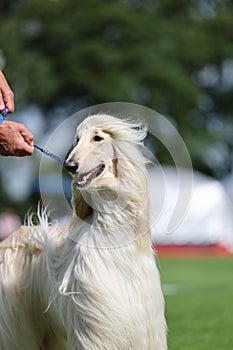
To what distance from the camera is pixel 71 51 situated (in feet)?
113

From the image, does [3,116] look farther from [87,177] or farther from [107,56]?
[107,56]

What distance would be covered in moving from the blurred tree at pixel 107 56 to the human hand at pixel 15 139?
26.2 metres

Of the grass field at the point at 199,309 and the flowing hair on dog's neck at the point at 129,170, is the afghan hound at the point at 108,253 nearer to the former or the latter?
the flowing hair on dog's neck at the point at 129,170

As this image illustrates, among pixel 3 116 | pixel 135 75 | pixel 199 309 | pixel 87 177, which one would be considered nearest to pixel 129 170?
pixel 87 177

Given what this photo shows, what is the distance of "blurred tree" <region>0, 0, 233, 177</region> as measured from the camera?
1312 inches

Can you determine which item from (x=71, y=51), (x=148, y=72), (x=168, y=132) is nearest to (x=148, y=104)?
(x=148, y=72)

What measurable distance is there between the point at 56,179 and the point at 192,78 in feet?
108

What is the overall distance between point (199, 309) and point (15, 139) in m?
5.52

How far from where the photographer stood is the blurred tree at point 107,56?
33.3 metres

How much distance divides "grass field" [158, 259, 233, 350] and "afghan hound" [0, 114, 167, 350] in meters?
1.99

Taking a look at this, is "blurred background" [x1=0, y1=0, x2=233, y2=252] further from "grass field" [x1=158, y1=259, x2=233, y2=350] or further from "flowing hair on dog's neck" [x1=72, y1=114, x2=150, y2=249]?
"flowing hair on dog's neck" [x1=72, y1=114, x2=150, y2=249]

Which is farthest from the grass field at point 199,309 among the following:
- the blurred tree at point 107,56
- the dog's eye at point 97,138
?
the blurred tree at point 107,56

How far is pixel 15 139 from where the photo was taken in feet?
17.7

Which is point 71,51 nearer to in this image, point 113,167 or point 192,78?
point 192,78
